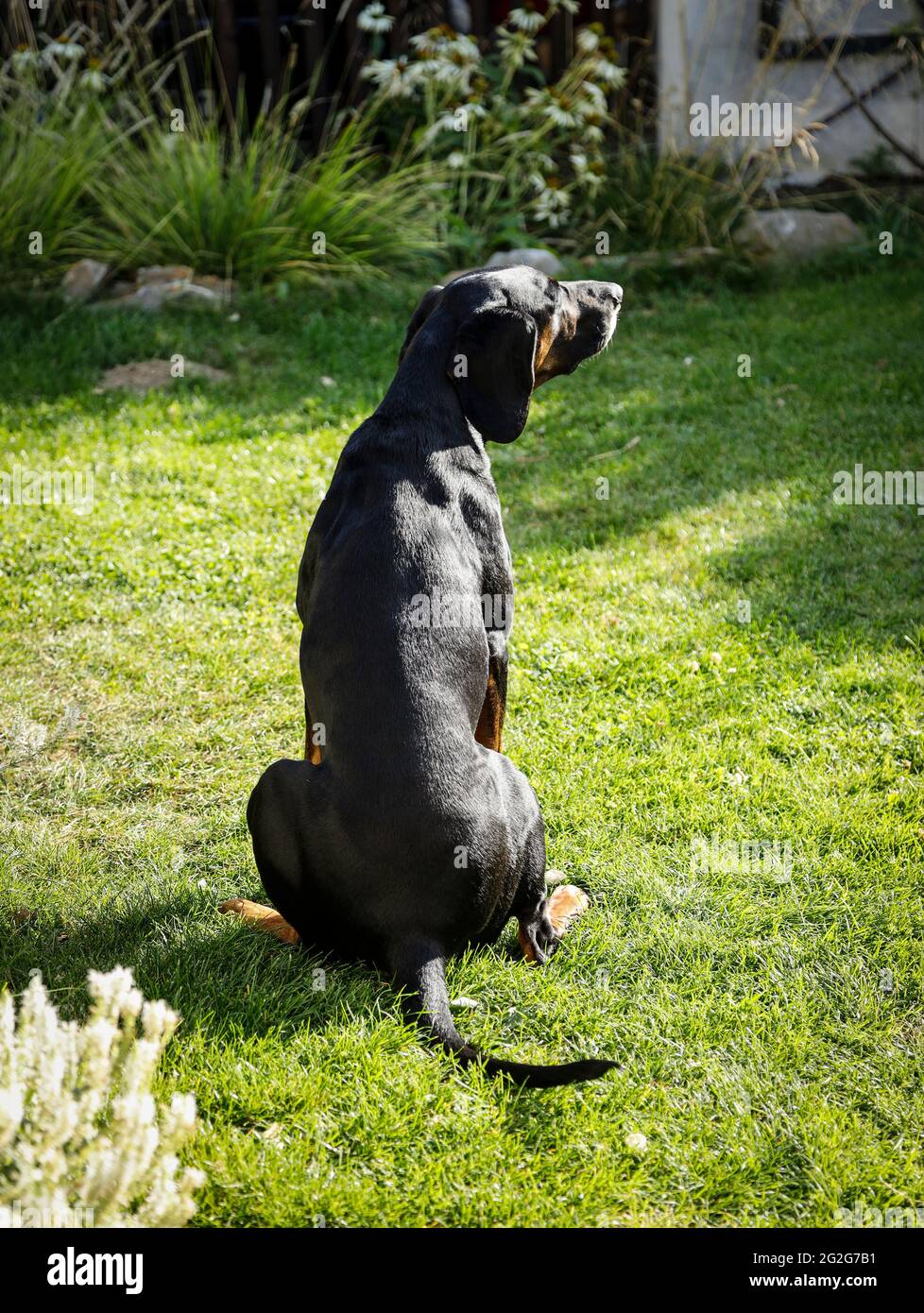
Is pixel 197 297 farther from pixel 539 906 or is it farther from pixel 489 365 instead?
pixel 539 906

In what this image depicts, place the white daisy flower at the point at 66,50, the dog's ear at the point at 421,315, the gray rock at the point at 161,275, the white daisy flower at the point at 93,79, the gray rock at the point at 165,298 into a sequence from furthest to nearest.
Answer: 1. the white daisy flower at the point at 66,50
2. the white daisy flower at the point at 93,79
3. the gray rock at the point at 161,275
4. the gray rock at the point at 165,298
5. the dog's ear at the point at 421,315

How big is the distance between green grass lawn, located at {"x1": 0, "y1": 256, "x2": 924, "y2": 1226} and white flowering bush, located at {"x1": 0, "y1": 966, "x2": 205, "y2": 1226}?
428 millimetres

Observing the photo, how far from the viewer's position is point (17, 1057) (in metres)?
2.00

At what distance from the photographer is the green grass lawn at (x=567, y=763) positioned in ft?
8.59

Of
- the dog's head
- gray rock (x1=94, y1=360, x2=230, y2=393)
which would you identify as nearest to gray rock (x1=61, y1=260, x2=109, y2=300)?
gray rock (x1=94, y1=360, x2=230, y2=393)

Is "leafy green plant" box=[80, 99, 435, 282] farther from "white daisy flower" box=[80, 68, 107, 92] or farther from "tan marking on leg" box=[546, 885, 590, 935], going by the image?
"tan marking on leg" box=[546, 885, 590, 935]

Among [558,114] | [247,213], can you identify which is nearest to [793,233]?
[558,114]

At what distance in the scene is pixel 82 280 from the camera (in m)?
8.12

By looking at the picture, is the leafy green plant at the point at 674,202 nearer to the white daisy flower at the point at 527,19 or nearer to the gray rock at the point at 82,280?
the white daisy flower at the point at 527,19

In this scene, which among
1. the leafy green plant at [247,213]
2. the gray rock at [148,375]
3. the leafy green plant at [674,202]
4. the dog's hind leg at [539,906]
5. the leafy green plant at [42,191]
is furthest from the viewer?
the leafy green plant at [674,202]

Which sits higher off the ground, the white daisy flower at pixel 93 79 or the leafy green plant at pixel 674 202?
the white daisy flower at pixel 93 79

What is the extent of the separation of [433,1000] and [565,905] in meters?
0.78

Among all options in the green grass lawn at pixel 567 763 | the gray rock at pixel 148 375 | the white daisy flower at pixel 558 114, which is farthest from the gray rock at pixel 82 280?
the white daisy flower at pixel 558 114
